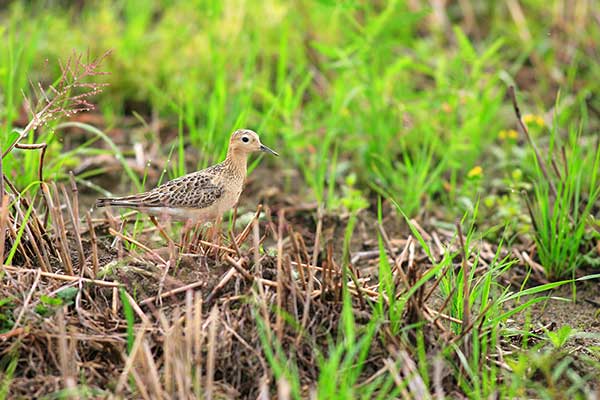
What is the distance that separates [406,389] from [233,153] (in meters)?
1.69

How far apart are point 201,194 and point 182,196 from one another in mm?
100

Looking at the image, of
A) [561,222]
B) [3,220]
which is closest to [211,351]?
[3,220]

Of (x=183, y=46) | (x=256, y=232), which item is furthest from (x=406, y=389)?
(x=183, y=46)

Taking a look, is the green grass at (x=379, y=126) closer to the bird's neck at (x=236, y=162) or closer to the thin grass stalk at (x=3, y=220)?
the thin grass stalk at (x=3, y=220)

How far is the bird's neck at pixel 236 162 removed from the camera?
4.75 m

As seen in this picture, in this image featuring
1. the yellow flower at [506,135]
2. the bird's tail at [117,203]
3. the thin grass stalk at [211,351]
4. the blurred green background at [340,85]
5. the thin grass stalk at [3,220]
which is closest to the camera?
the thin grass stalk at [211,351]

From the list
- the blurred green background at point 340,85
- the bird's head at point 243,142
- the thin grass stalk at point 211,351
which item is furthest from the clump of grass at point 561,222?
the thin grass stalk at point 211,351

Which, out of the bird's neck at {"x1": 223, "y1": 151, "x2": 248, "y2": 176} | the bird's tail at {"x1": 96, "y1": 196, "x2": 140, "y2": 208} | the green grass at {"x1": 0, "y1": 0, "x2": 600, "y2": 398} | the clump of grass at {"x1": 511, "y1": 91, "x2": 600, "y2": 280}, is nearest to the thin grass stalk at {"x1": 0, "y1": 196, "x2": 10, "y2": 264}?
the green grass at {"x1": 0, "y1": 0, "x2": 600, "y2": 398}

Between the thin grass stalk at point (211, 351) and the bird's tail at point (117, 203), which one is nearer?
the thin grass stalk at point (211, 351)

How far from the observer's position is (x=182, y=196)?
15.2 ft

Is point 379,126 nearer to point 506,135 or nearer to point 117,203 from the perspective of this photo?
point 506,135

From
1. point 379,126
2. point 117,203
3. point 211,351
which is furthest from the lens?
point 379,126

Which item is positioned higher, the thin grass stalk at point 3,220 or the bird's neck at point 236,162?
the thin grass stalk at point 3,220

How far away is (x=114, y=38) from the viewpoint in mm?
7574
